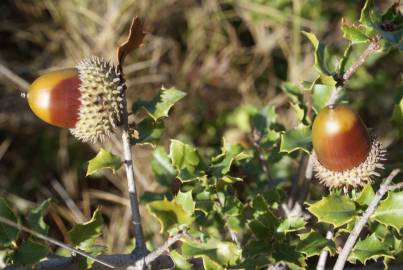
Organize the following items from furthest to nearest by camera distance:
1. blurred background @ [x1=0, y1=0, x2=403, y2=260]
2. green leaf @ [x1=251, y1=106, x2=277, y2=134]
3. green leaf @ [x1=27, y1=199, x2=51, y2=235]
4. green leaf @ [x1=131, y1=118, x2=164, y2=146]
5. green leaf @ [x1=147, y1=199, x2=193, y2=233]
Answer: blurred background @ [x1=0, y1=0, x2=403, y2=260], green leaf @ [x1=251, y1=106, x2=277, y2=134], green leaf @ [x1=131, y1=118, x2=164, y2=146], green leaf @ [x1=27, y1=199, x2=51, y2=235], green leaf @ [x1=147, y1=199, x2=193, y2=233]

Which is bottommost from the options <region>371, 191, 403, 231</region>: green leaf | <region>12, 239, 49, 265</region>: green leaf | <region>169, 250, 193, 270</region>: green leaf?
<region>169, 250, 193, 270</region>: green leaf

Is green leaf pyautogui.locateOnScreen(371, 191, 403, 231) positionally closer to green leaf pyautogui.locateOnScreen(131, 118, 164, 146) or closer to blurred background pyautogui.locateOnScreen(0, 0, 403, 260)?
green leaf pyautogui.locateOnScreen(131, 118, 164, 146)

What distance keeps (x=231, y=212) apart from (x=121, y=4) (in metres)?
1.92

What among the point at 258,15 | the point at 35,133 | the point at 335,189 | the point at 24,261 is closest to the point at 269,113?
the point at 335,189

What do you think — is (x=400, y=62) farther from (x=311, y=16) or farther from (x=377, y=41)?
(x=377, y=41)

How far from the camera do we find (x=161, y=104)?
5.59 ft

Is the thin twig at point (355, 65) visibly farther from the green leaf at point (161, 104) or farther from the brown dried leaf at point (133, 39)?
the brown dried leaf at point (133, 39)

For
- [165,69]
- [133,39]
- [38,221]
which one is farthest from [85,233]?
[165,69]

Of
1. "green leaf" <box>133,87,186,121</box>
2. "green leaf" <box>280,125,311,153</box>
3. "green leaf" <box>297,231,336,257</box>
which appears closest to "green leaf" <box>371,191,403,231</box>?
"green leaf" <box>297,231,336,257</box>

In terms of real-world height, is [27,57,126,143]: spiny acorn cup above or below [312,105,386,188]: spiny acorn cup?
above

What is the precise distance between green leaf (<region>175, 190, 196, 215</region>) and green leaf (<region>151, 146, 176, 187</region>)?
50cm

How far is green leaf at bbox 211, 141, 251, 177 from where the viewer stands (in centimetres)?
167

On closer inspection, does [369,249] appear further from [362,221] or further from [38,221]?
[38,221]

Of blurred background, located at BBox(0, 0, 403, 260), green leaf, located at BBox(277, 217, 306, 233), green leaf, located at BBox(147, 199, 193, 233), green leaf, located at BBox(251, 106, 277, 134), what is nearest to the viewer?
green leaf, located at BBox(147, 199, 193, 233)
